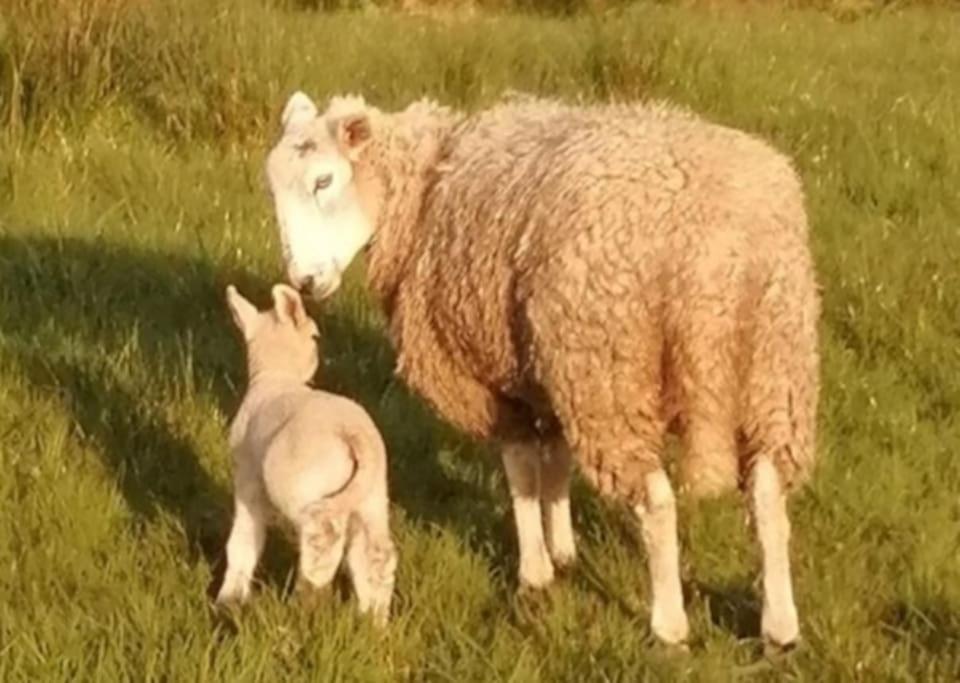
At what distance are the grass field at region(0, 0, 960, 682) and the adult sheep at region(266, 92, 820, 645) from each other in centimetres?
40

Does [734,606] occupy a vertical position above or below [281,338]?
below

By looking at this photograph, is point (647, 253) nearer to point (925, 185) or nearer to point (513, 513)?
point (513, 513)

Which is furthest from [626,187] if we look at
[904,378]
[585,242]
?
[904,378]

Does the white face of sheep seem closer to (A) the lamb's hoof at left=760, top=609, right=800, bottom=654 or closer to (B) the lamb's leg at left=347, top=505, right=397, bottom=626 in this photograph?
(B) the lamb's leg at left=347, top=505, right=397, bottom=626

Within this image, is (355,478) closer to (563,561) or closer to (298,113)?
(563,561)

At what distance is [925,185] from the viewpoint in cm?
989

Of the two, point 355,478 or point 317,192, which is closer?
point 355,478

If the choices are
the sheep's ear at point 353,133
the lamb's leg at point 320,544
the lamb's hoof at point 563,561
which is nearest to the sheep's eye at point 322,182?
the sheep's ear at point 353,133

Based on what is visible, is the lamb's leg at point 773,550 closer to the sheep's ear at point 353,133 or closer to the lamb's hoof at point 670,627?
the lamb's hoof at point 670,627

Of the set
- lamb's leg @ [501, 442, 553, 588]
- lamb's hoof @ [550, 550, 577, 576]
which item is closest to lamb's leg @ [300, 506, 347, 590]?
lamb's leg @ [501, 442, 553, 588]

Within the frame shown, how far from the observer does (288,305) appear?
223 inches

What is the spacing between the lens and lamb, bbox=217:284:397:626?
16.2ft

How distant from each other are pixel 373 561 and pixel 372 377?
2.46m

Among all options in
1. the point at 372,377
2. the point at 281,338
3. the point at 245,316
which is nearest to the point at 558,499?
the point at 281,338
